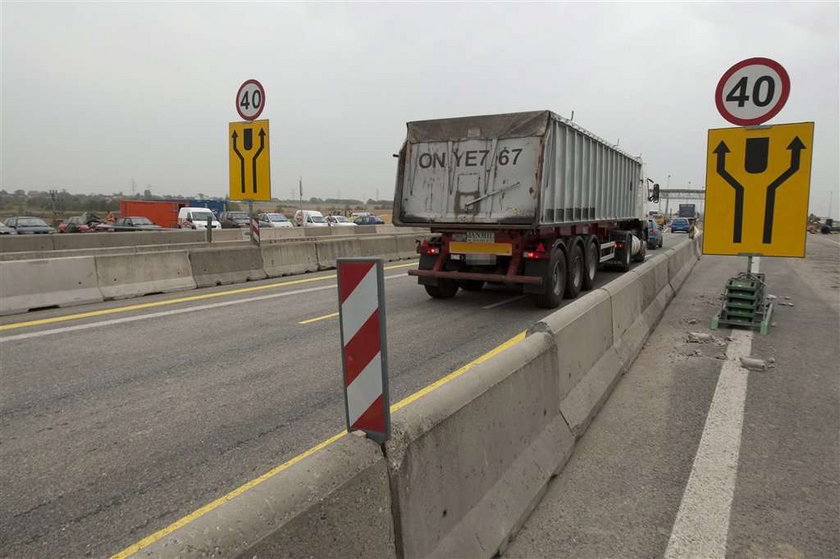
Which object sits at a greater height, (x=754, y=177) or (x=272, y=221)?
(x=754, y=177)

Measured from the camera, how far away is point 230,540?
1.63 metres

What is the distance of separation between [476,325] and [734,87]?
455 centimetres

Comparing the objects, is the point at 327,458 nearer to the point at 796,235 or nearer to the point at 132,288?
the point at 796,235

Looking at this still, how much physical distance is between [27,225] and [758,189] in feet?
99.5

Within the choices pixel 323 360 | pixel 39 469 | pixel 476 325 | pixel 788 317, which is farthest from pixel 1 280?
pixel 788 317

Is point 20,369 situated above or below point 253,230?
below

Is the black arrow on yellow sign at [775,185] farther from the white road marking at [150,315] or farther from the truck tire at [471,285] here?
the white road marking at [150,315]

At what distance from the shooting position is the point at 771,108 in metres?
7.04

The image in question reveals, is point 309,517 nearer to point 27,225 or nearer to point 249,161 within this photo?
point 249,161

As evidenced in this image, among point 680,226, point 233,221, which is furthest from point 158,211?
point 680,226

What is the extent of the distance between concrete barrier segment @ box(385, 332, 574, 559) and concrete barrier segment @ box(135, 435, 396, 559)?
0.13 metres

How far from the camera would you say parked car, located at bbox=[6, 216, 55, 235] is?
87.2ft

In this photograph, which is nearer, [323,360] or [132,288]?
[323,360]

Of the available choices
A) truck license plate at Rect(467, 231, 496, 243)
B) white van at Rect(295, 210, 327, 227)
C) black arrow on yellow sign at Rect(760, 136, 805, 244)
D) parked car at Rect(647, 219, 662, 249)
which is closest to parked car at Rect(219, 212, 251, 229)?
white van at Rect(295, 210, 327, 227)
